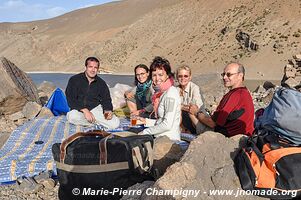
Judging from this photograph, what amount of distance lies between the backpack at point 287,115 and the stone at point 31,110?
6.94 m

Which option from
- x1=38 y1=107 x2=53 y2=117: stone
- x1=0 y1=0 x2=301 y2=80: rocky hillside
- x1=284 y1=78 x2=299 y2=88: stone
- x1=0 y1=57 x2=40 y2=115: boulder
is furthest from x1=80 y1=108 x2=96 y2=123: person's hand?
x1=0 y1=0 x2=301 y2=80: rocky hillside

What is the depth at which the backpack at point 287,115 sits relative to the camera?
3025 millimetres

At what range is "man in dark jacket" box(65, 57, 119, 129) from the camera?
6953 millimetres

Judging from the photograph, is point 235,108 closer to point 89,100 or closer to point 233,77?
point 233,77

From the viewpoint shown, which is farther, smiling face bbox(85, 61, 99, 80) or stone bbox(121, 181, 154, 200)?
smiling face bbox(85, 61, 99, 80)

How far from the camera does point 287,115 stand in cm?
304

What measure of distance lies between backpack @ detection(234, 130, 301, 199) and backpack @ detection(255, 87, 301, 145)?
0.06 metres

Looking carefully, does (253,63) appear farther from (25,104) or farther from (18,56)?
(18,56)

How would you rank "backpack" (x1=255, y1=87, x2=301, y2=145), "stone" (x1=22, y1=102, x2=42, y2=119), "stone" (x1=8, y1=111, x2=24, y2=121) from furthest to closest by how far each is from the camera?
"stone" (x1=8, y1=111, x2=24, y2=121) < "stone" (x1=22, y1=102, x2=42, y2=119) < "backpack" (x1=255, y1=87, x2=301, y2=145)

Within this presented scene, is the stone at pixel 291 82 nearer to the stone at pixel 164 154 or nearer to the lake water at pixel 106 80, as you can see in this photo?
the stone at pixel 164 154

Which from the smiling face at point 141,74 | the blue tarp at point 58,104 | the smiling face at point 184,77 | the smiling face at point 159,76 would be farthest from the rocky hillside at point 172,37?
the smiling face at point 159,76

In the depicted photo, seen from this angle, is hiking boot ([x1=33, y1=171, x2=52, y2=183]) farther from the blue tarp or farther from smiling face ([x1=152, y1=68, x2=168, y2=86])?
the blue tarp

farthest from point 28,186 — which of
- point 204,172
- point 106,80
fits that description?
point 106,80

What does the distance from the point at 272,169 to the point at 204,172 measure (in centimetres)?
54
